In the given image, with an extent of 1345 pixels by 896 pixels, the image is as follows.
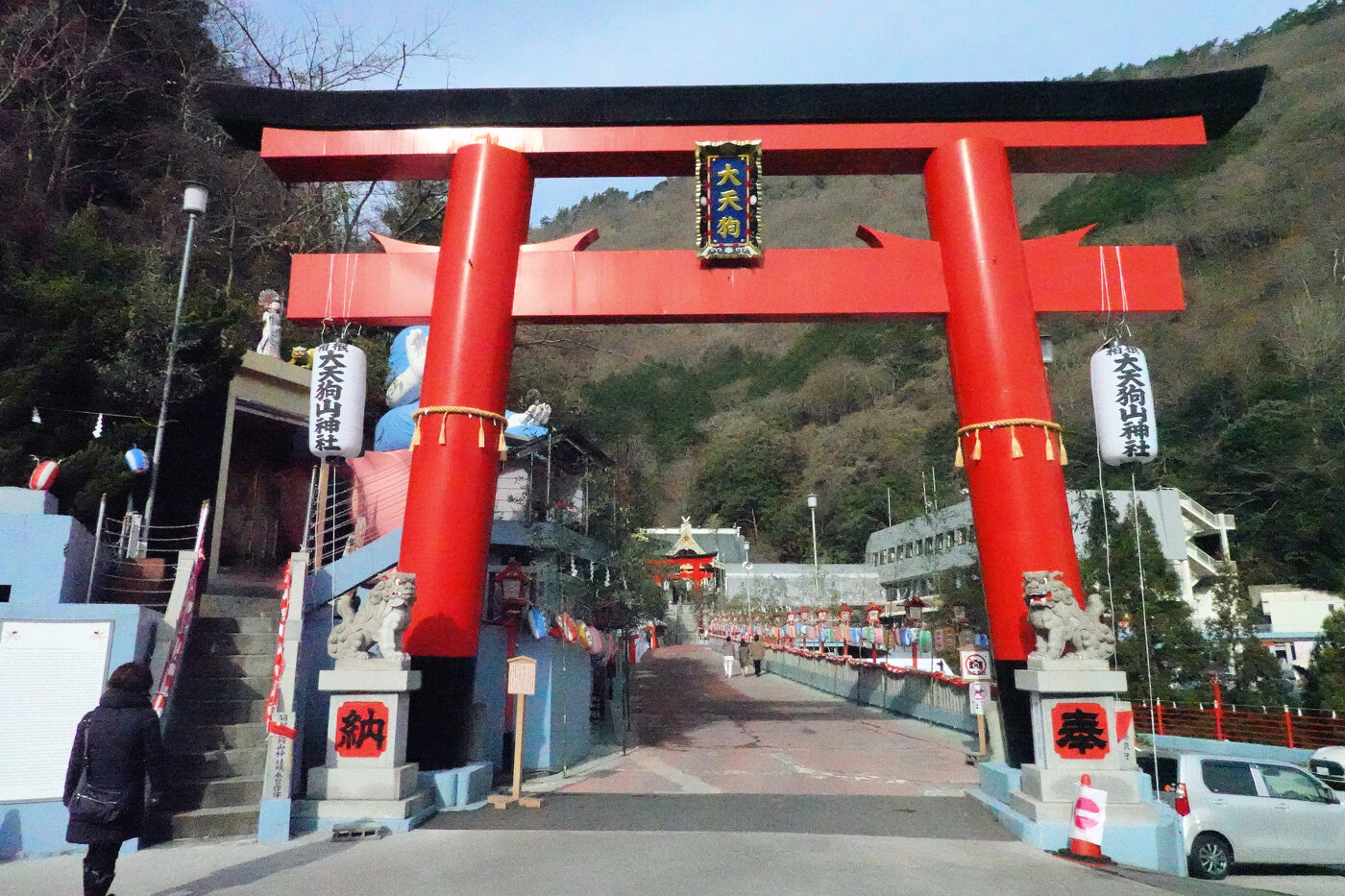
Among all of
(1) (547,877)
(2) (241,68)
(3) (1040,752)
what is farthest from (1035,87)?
(2) (241,68)

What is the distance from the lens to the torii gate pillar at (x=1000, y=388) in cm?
862

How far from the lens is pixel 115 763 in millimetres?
5008

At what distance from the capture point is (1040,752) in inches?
307

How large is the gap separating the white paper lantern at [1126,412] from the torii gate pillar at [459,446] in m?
6.36

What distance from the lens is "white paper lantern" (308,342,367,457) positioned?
9453mm

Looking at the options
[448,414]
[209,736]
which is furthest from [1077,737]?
[209,736]

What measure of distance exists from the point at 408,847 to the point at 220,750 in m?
2.16

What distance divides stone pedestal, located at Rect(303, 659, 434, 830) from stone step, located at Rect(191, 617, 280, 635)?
1677 mm

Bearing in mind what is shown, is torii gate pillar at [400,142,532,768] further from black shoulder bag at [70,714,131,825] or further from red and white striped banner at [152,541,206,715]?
black shoulder bag at [70,714,131,825]

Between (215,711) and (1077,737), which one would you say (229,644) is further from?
(1077,737)

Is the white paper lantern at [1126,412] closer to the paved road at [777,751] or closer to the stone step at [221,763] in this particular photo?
the paved road at [777,751]

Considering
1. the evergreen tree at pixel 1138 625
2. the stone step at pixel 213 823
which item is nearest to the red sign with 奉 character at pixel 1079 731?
the stone step at pixel 213 823

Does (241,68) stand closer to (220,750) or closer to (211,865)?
(220,750)

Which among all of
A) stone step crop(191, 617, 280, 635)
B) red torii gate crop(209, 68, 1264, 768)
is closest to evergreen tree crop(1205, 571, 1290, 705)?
red torii gate crop(209, 68, 1264, 768)
